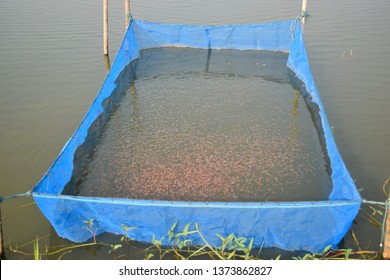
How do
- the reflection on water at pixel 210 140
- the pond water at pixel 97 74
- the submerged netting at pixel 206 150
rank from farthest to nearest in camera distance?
the pond water at pixel 97 74 → the reflection on water at pixel 210 140 → the submerged netting at pixel 206 150

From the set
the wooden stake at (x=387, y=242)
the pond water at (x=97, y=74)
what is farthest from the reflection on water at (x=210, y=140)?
the wooden stake at (x=387, y=242)

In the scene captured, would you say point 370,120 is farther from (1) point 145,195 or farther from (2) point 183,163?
(1) point 145,195

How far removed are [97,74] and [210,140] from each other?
4.04m

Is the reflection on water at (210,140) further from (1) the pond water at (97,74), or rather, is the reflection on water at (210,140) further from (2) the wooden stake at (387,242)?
(2) the wooden stake at (387,242)

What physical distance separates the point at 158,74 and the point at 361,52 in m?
5.59

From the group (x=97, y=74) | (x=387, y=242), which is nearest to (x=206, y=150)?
(x=387, y=242)

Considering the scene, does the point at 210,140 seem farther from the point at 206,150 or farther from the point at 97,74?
the point at 97,74

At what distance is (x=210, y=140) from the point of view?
645cm

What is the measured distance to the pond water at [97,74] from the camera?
18.0 ft

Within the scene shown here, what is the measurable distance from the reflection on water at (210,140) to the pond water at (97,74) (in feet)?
2.49

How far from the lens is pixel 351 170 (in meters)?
5.61

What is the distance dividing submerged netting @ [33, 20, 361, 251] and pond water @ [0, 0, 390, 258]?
639 mm

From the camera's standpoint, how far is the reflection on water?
5341mm
